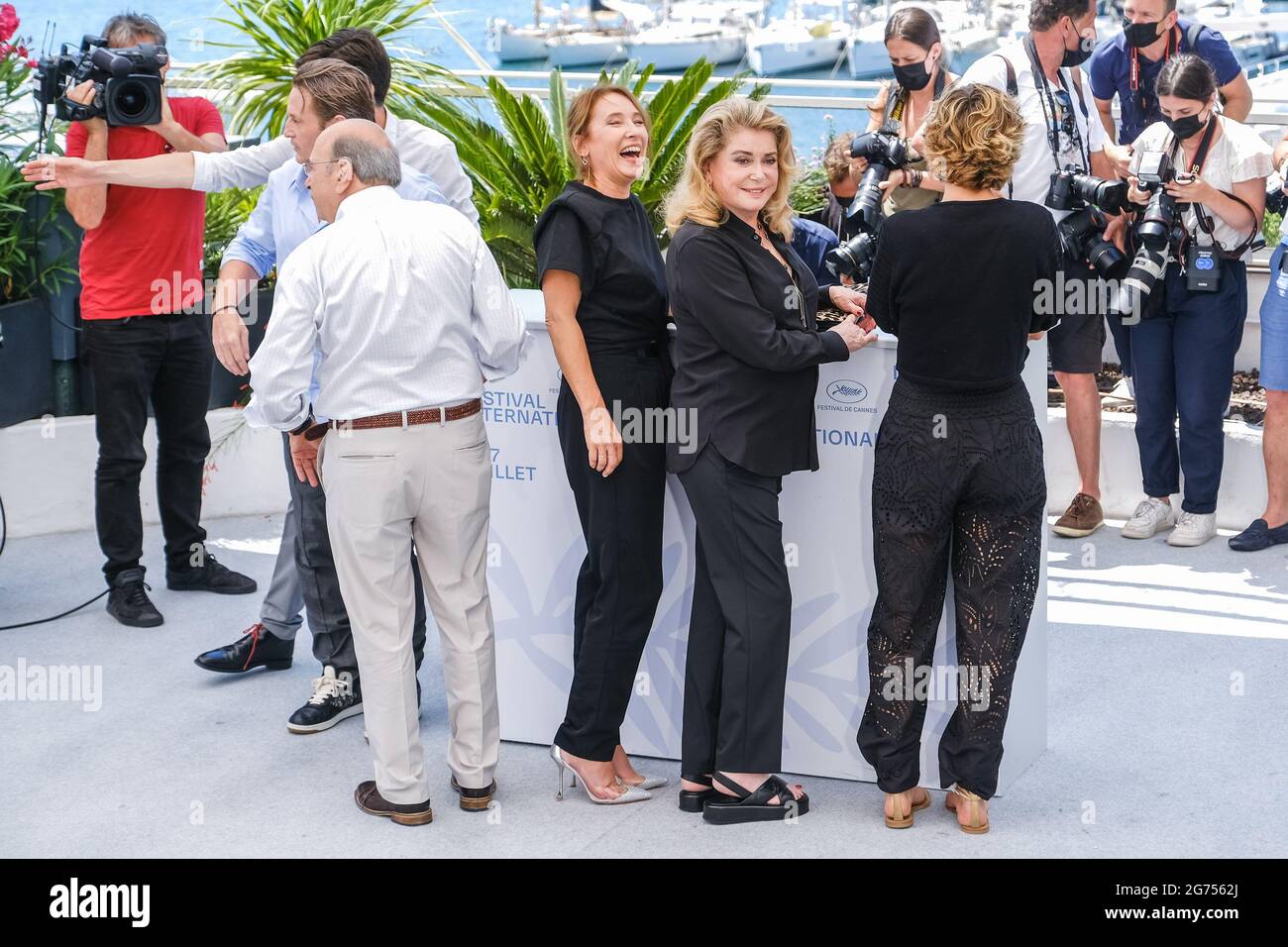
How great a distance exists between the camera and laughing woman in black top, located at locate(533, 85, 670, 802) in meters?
3.54

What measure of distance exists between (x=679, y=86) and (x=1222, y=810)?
4.03m

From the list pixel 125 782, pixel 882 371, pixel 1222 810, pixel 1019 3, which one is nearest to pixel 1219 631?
pixel 1222 810

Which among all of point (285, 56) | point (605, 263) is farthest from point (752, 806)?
point (285, 56)

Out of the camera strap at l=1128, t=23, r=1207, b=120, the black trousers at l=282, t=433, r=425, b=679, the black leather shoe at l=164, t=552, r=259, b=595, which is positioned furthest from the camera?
the camera strap at l=1128, t=23, r=1207, b=120

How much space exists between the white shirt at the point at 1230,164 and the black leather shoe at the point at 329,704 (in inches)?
123

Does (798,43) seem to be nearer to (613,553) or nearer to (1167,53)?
(1167,53)

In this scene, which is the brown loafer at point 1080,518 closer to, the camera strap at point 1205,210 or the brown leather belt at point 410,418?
the camera strap at point 1205,210

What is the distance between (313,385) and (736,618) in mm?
1197

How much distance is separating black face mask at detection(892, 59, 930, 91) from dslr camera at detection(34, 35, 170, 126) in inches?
93.9

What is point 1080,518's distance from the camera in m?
5.75

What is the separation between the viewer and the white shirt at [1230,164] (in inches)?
207

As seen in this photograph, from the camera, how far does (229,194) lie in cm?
673

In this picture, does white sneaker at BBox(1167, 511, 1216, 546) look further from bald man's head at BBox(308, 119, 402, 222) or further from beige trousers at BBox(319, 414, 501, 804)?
bald man's head at BBox(308, 119, 402, 222)

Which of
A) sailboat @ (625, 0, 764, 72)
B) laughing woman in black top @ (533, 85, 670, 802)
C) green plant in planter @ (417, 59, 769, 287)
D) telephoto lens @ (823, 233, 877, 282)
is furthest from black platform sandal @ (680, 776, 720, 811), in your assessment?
sailboat @ (625, 0, 764, 72)
